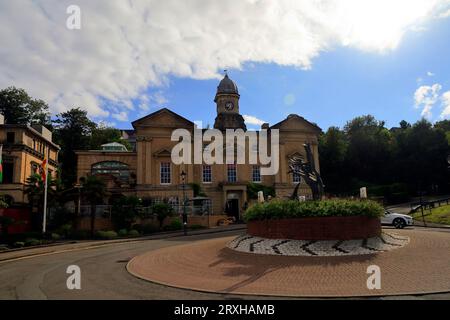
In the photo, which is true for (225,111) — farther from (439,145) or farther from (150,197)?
(439,145)

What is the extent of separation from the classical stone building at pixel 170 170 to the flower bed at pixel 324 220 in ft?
84.0

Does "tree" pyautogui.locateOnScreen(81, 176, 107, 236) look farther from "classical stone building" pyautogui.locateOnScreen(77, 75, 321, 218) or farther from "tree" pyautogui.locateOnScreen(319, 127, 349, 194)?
"tree" pyautogui.locateOnScreen(319, 127, 349, 194)

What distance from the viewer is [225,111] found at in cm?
5294

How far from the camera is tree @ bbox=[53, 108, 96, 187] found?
215 ft

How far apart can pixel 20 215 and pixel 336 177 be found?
48.7 meters

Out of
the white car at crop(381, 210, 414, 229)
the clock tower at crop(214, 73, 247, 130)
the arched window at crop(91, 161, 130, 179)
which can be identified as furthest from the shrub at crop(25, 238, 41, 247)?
the clock tower at crop(214, 73, 247, 130)

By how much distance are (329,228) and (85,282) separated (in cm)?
1053

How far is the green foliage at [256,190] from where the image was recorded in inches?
1833

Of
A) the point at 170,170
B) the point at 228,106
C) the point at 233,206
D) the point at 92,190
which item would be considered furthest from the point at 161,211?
the point at 228,106

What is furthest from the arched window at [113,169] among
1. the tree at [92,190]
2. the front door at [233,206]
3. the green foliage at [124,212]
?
the front door at [233,206]

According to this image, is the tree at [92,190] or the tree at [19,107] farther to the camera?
the tree at [19,107]

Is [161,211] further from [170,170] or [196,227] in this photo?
[170,170]

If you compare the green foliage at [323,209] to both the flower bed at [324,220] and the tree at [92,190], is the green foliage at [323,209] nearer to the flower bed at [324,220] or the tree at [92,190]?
the flower bed at [324,220]
